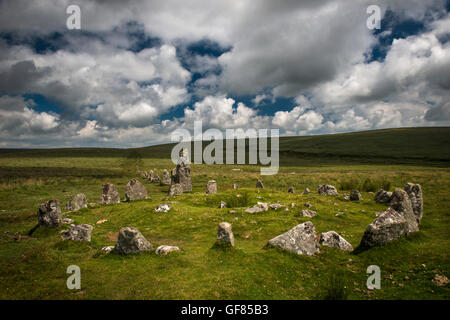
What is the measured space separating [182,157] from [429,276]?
29065 millimetres

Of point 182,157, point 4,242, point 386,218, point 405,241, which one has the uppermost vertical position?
point 182,157

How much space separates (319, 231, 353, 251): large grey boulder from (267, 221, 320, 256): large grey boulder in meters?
0.96

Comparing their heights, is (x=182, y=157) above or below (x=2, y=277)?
above

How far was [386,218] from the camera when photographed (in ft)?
36.8

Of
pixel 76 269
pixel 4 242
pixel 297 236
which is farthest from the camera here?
pixel 4 242

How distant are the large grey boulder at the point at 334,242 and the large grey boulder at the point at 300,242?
96 centimetres

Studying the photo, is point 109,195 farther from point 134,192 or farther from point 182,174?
point 182,174

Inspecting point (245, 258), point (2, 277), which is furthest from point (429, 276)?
point (2, 277)

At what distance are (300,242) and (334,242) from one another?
7.72ft

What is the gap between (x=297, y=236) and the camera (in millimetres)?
10961

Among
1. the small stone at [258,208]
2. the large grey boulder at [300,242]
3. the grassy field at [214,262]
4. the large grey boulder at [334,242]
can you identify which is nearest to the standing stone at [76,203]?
the grassy field at [214,262]

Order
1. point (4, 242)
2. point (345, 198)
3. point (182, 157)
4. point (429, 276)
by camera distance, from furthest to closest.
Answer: point (182, 157) < point (345, 198) < point (4, 242) < point (429, 276)
